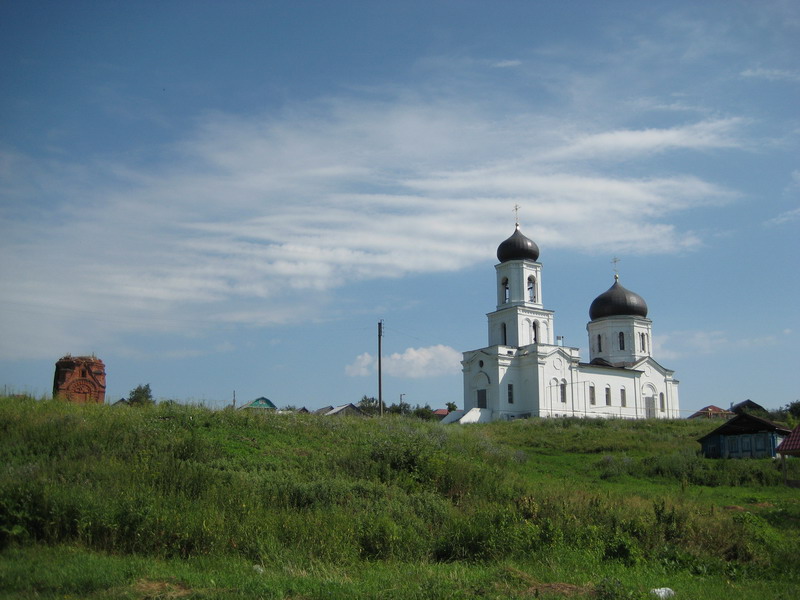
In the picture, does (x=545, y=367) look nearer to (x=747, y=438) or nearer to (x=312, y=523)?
(x=747, y=438)

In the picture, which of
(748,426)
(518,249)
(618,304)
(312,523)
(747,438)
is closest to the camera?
(312,523)

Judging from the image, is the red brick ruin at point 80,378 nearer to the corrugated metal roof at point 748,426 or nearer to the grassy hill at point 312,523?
the grassy hill at point 312,523

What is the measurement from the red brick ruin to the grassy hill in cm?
585

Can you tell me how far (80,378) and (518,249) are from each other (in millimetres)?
37920

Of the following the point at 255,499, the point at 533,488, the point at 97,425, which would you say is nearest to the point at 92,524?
the point at 255,499

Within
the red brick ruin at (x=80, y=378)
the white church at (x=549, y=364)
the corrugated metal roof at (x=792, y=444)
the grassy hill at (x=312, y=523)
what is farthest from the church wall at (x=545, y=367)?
the grassy hill at (x=312, y=523)

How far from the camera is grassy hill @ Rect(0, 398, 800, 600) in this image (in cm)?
947

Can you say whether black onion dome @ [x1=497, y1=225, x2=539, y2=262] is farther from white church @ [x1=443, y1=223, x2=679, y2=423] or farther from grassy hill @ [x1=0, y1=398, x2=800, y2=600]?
grassy hill @ [x1=0, y1=398, x2=800, y2=600]

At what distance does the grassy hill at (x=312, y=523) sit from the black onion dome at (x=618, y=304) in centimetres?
4342

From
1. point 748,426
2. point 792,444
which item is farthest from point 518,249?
point 792,444

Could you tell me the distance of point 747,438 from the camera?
3262cm

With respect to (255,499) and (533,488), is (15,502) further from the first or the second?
(533,488)

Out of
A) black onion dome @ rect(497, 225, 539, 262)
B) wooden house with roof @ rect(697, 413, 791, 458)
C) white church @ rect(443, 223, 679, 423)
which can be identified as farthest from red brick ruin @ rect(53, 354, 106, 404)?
black onion dome @ rect(497, 225, 539, 262)

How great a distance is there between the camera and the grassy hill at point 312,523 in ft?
31.1
